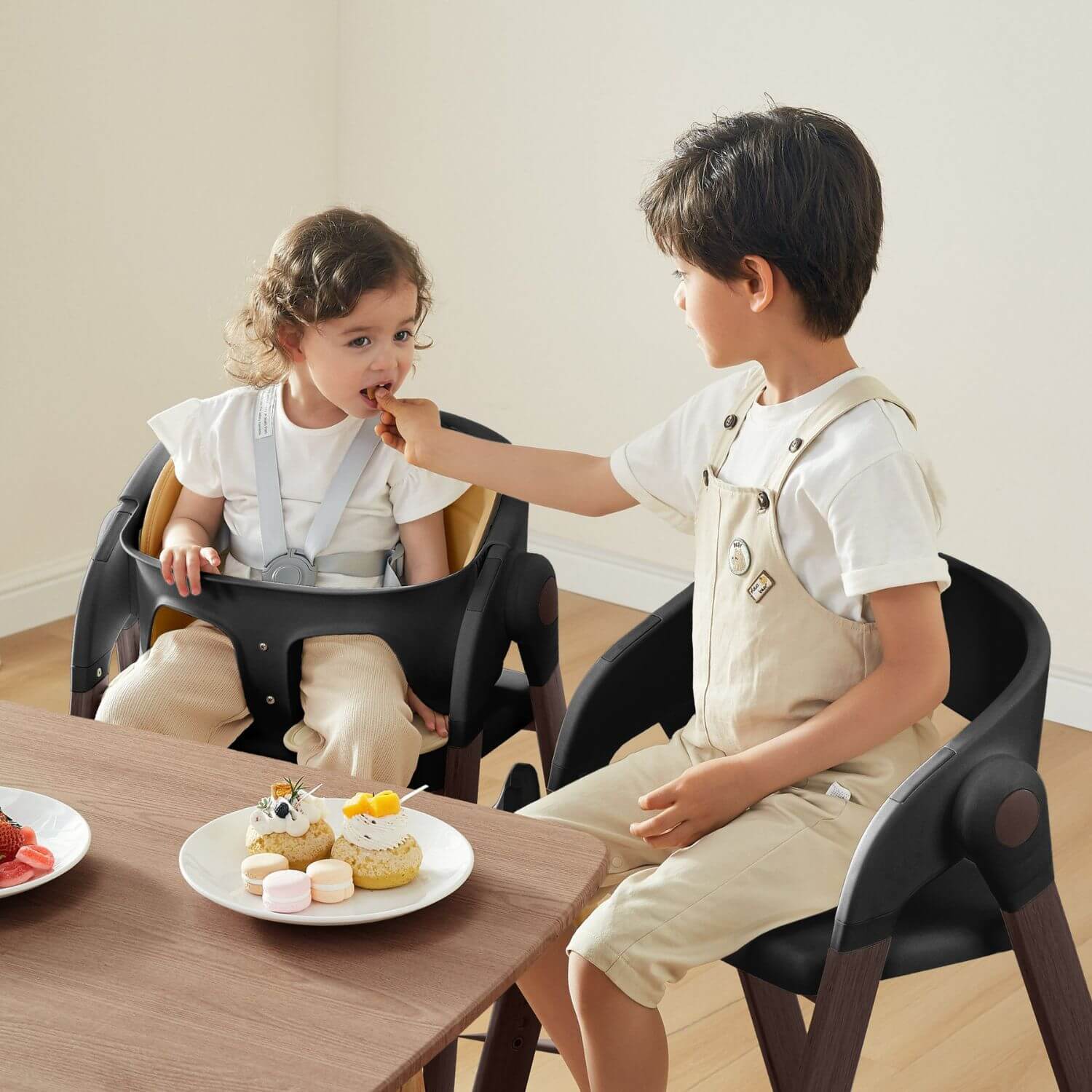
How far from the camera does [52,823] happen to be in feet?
3.51

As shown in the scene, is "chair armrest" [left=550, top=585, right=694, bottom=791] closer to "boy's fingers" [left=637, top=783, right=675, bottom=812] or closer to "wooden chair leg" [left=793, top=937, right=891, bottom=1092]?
"boy's fingers" [left=637, top=783, right=675, bottom=812]

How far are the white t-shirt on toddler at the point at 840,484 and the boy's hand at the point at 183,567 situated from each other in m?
0.56

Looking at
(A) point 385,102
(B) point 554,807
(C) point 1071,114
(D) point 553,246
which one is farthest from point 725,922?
(A) point 385,102

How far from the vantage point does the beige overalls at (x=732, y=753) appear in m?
1.23

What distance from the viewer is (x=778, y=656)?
1369mm

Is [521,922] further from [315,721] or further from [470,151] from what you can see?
[470,151]

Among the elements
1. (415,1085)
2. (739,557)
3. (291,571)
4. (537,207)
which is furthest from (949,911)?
(537,207)

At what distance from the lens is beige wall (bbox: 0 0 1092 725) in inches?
103

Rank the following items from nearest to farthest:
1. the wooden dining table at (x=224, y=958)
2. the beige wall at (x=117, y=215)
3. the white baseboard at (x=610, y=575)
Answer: the wooden dining table at (x=224, y=958) → the beige wall at (x=117, y=215) → the white baseboard at (x=610, y=575)

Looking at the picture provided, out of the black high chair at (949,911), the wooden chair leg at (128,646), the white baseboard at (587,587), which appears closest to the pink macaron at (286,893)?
the black high chair at (949,911)

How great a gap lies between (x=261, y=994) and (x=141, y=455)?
2502 millimetres

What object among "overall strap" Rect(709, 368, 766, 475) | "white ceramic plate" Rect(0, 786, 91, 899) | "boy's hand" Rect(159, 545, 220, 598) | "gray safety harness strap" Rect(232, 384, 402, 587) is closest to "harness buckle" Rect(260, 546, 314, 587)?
"gray safety harness strap" Rect(232, 384, 402, 587)

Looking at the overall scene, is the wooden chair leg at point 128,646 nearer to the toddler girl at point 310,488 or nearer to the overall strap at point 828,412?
the toddler girl at point 310,488

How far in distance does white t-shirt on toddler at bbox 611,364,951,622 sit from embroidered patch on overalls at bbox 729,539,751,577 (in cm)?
4
